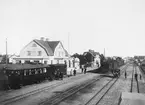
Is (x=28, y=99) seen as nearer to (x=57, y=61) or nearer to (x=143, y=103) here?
(x=143, y=103)

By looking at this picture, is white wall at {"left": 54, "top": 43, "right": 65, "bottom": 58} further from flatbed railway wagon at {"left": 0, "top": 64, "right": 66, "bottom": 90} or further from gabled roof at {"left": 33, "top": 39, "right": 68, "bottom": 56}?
A: flatbed railway wagon at {"left": 0, "top": 64, "right": 66, "bottom": 90}

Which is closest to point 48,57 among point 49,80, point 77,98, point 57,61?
point 57,61

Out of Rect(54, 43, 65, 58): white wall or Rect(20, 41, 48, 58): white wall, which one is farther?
Rect(54, 43, 65, 58): white wall

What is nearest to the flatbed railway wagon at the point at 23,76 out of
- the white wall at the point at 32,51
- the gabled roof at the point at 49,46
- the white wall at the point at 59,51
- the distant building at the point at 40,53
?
the distant building at the point at 40,53

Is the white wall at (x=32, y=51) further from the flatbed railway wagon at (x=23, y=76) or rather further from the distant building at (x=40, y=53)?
the flatbed railway wagon at (x=23, y=76)

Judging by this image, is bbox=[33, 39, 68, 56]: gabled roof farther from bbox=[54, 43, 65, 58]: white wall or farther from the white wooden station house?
bbox=[54, 43, 65, 58]: white wall

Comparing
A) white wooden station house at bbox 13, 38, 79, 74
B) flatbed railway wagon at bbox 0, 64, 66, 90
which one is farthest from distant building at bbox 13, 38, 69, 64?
flatbed railway wagon at bbox 0, 64, 66, 90

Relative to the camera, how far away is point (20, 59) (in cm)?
4538

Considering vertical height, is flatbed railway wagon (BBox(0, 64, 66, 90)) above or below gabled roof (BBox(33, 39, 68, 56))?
below

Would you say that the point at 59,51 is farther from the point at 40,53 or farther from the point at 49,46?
the point at 40,53

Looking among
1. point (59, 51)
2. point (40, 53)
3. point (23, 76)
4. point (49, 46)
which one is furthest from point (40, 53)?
point (23, 76)

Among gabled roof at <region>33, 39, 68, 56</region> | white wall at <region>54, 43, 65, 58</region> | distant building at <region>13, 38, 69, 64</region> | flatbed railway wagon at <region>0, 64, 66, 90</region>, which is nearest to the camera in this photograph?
flatbed railway wagon at <region>0, 64, 66, 90</region>

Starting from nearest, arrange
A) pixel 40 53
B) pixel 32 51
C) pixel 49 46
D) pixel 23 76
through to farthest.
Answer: pixel 23 76 → pixel 40 53 → pixel 32 51 → pixel 49 46

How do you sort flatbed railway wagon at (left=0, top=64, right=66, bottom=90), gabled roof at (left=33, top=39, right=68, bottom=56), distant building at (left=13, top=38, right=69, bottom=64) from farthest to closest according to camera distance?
gabled roof at (left=33, top=39, right=68, bottom=56) → distant building at (left=13, top=38, right=69, bottom=64) → flatbed railway wagon at (left=0, top=64, right=66, bottom=90)
